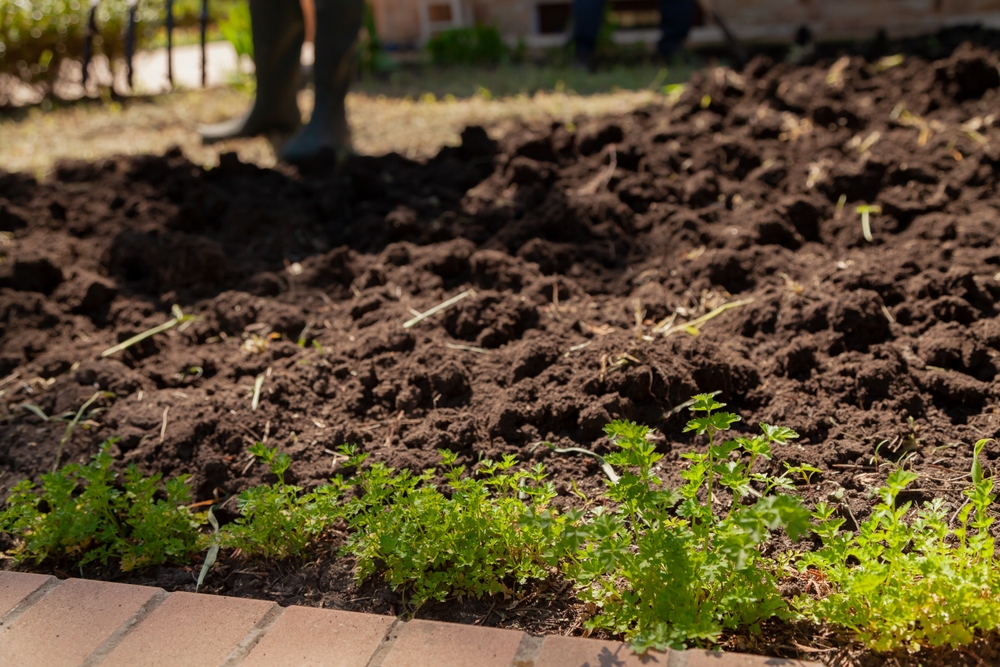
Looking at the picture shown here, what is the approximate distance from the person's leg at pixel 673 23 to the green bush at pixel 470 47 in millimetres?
1242

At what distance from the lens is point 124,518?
210 cm

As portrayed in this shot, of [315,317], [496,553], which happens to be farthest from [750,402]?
[315,317]

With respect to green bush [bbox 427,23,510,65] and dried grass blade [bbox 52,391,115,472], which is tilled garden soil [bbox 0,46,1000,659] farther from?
green bush [bbox 427,23,510,65]

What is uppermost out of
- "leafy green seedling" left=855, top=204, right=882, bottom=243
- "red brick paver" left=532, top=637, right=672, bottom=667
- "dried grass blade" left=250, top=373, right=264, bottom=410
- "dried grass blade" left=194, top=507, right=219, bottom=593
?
"leafy green seedling" left=855, top=204, right=882, bottom=243

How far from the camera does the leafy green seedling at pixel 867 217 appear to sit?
2904mm

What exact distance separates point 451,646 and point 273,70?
12.7 feet

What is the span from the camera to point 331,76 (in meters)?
4.25

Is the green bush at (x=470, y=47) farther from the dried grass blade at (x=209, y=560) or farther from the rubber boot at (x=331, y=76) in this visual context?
the dried grass blade at (x=209, y=560)

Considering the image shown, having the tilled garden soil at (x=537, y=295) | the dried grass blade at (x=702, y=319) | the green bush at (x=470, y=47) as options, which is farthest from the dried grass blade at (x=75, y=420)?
the green bush at (x=470, y=47)

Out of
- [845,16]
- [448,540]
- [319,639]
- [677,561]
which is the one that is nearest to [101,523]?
[319,639]

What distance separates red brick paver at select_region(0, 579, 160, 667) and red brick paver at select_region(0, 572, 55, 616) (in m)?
0.05

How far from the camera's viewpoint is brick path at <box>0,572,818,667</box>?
1496 mm

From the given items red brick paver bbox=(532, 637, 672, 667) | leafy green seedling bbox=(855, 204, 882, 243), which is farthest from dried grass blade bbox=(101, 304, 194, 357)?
leafy green seedling bbox=(855, 204, 882, 243)

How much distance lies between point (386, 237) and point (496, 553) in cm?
171
